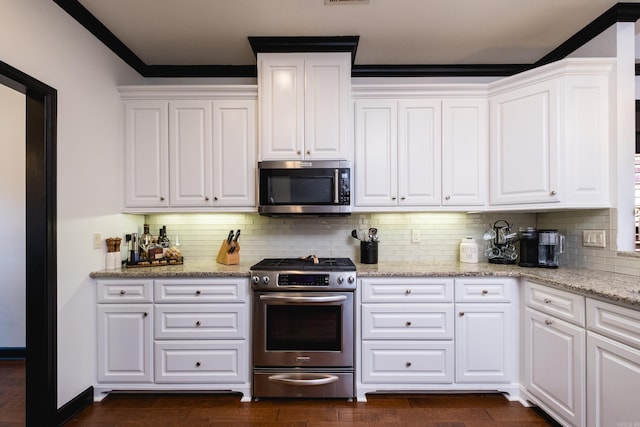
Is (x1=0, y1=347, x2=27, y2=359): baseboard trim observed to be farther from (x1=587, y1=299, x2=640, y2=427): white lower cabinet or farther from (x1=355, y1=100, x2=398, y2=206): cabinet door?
(x1=587, y1=299, x2=640, y2=427): white lower cabinet

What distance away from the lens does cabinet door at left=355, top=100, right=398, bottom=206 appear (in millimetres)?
2555

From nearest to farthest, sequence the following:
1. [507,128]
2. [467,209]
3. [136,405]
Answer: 1. [136,405]
2. [507,128]
3. [467,209]

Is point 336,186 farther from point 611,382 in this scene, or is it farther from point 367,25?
point 611,382

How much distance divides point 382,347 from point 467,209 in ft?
4.30

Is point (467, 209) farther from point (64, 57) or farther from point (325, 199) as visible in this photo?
point (64, 57)

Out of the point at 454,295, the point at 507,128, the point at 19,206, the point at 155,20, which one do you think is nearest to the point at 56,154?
the point at 155,20

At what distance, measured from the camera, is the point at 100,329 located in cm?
223

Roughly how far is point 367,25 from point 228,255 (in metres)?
2.09

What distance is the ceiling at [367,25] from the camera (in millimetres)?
2070

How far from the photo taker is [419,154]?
2557 millimetres

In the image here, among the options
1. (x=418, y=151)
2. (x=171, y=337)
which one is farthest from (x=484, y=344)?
(x=171, y=337)

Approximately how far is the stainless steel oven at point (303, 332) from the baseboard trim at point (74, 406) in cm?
116

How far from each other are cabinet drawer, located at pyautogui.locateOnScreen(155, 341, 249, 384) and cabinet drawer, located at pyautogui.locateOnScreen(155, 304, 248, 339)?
0.06m

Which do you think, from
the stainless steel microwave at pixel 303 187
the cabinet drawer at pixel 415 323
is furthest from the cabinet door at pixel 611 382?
the stainless steel microwave at pixel 303 187
